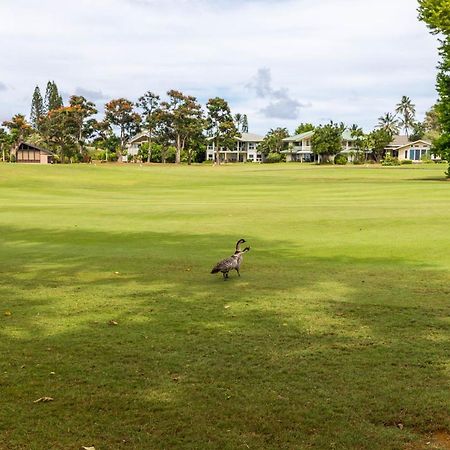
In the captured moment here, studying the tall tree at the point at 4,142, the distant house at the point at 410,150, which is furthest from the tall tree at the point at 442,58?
the tall tree at the point at 4,142

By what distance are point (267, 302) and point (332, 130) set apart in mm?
146112

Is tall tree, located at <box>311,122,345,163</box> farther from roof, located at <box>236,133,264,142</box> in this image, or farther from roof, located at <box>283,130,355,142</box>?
roof, located at <box>236,133,264,142</box>

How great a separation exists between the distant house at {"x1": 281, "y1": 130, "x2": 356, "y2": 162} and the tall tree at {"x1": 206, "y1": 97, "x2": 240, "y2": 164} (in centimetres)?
2532

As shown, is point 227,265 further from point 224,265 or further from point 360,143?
point 360,143

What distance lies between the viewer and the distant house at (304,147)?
16900cm

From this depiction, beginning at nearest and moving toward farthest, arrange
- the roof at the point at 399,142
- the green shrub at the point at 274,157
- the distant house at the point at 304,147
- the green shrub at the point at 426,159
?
the green shrub at the point at 426,159 < the green shrub at the point at 274,157 < the distant house at the point at 304,147 < the roof at the point at 399,142

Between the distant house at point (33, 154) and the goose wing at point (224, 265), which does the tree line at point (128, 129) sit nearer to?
the distant house at point (33, 154)

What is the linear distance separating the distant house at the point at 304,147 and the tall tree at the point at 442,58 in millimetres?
98641

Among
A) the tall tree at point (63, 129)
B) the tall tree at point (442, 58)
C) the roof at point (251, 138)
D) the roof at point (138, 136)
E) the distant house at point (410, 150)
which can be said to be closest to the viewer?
the tall tree at point (442, 58)

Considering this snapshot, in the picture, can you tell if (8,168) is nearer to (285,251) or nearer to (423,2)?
(423,2)

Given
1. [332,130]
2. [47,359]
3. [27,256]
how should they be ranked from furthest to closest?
[332,130] → [27,256] → [47,359]

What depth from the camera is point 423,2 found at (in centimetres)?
6238

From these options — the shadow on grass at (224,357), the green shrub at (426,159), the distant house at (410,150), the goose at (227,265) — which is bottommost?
the shadow on grass at (224,357)

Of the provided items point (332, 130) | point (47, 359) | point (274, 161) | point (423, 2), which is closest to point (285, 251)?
point (47, 359)
